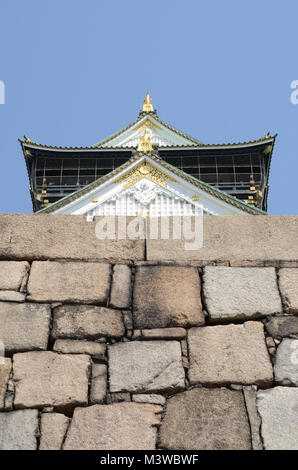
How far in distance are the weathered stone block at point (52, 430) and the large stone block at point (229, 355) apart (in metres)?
0.72

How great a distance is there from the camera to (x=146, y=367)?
347 cm

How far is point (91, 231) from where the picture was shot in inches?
162

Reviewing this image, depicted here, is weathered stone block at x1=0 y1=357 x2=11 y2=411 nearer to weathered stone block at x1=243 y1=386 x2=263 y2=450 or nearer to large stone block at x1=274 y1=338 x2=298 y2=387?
weathered stone block at x1=243 y1=386 x2=263 y2=450

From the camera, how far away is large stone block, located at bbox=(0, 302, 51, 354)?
3555 mm

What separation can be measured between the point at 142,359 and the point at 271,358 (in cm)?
72

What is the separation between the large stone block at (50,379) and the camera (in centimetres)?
333

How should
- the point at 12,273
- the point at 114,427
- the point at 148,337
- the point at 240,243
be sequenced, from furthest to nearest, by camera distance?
the point at 240,243 → the point at 12,273 → the point at 148,337 → the point at 114,427

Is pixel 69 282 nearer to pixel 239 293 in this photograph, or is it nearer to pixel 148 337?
pixel 148 337

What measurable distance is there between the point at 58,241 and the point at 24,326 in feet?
2.24

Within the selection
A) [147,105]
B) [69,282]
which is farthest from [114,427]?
[147,105]

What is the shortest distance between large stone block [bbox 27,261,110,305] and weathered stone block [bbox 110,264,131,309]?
0.14 ft

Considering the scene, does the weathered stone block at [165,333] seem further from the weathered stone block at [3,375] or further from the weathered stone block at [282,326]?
the weathered stone block at [3,375]
